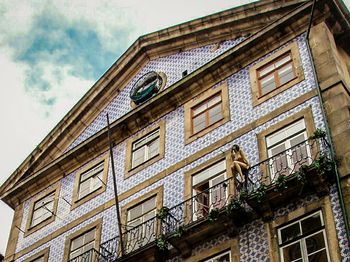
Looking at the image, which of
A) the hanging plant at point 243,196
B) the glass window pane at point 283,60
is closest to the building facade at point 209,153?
the hanging plant at point 243,196

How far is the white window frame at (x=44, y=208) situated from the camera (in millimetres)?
23400

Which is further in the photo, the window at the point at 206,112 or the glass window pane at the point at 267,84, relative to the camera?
the window at the point at 206,112

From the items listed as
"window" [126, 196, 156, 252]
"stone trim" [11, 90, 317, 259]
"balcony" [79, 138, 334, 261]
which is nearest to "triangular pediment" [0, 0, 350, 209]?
"stone trim" [11, 90, 317, 259]

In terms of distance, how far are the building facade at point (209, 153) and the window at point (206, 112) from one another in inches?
1.7

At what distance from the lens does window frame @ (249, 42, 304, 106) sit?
18.6m

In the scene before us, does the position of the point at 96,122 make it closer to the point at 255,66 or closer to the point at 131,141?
the point at 131,141

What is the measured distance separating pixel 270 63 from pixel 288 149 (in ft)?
12.9

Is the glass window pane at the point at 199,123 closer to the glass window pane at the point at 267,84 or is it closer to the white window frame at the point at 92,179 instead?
the glass window pane at the point at 267,84

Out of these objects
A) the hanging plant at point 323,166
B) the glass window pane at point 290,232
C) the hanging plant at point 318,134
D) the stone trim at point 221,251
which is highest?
the hanging plant at point 318,134

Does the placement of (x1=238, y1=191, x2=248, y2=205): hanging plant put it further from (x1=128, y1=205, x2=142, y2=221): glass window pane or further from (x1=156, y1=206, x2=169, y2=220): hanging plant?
(x1=128, y1=205, x2=142, y2=221): glass window pane

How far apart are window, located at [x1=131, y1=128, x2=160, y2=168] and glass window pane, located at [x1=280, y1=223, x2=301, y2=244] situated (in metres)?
A: 6.29

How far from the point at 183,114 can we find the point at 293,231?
6735 mm

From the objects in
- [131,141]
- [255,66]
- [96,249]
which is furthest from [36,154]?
[255,66]

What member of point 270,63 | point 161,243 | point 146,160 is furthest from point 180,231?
point 270,63
